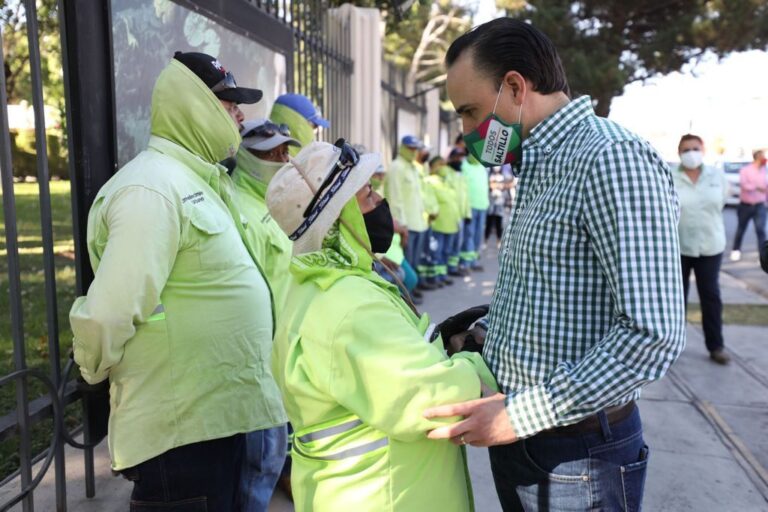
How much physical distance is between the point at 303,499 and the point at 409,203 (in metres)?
6.64

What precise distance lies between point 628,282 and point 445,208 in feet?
26.6

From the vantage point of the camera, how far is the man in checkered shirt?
49.7 inches

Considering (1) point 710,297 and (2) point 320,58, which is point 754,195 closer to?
(1) point 710,297

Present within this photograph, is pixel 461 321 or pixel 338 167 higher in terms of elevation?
pixel 338 167

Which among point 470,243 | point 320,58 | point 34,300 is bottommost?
point 34,300

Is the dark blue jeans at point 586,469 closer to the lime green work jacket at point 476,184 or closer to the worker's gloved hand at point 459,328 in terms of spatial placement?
the worker's gloved hand at point 459,328

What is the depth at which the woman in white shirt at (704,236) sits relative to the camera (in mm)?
5523

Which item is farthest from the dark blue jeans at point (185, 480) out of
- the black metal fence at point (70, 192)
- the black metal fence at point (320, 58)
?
the black metal fence at point (320, 58)

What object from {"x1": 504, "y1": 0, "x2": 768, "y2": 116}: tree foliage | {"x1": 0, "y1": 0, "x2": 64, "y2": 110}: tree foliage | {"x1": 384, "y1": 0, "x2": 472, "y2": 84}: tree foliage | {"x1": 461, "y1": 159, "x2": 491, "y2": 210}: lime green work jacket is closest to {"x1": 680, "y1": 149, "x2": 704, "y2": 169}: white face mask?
{"x1": 461, "y1": 159, "x2": 491, "y2": 210}: lime green work jacket

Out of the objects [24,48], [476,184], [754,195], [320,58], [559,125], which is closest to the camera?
[559,125]

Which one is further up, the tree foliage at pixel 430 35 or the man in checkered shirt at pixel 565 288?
the tree foliage at pixel 430 35

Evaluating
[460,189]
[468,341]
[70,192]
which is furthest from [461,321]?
[460,189]

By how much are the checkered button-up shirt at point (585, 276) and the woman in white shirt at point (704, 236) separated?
4473mm

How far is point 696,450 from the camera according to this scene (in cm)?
392
